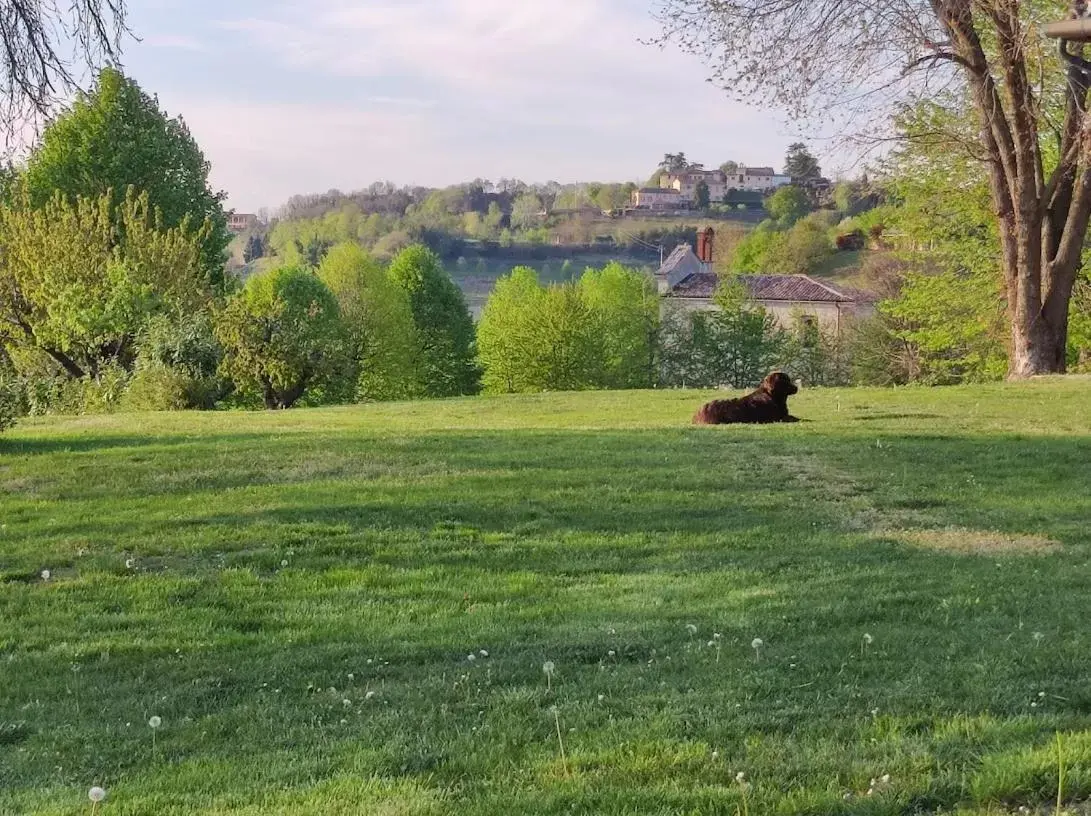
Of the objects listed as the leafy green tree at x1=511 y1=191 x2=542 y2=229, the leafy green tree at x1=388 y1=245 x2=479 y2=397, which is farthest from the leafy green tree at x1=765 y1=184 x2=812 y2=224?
the leafy green tree at x1=388 y1=245 x2=479 y2=397

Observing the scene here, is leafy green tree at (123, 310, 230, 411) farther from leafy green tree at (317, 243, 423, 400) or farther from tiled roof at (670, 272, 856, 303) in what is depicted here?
tiled roof at (670, 272, 856, 303)

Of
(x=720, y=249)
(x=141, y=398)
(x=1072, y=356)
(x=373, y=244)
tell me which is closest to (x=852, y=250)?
(x=720, y=249)

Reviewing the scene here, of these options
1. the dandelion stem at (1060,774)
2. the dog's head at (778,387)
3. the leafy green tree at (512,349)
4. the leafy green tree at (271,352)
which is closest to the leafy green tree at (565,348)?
the leafy green tree at (512,349)

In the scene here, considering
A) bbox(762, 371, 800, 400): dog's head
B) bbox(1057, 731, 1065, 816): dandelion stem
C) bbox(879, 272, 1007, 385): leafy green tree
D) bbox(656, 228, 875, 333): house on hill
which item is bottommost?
bbox(1057, 731, 1065, 816): dandelion stem

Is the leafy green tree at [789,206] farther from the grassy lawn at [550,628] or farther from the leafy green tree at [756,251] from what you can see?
the grassy lawn at [550,628]

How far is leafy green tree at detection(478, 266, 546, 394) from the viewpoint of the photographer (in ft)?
213

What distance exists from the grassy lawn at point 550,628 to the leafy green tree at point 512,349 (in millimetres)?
50463

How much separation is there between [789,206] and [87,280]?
94.1 metres

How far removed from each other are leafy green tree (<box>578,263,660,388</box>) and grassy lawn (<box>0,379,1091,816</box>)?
54.0 metres

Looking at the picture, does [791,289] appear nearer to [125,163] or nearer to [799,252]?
[799,252]

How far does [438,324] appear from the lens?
69.5m

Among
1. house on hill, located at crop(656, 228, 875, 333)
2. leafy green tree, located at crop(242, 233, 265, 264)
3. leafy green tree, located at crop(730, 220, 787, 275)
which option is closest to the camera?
house on hill, located at crop(656, 228, 875, 333)

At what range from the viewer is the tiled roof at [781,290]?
77750mm

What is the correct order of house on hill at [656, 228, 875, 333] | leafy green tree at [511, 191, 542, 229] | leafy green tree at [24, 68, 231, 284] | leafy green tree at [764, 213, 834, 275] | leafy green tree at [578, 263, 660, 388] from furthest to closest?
leafy green tree at [511, 191, 542, 229] → leafy green tree at [764, 213, 834, 275] → house on hill at [656, 228, 875, 333] → leafy green tree at [578, 263, 660, 388] → leafy green tree at [24, 68, 231, 284]
